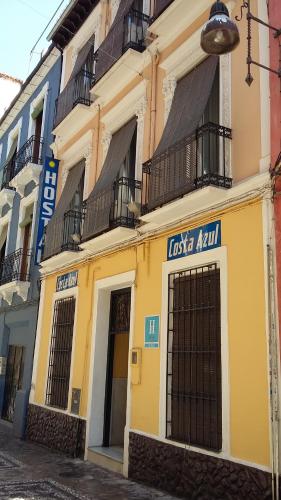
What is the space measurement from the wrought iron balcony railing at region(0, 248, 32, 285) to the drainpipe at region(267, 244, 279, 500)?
8.42m

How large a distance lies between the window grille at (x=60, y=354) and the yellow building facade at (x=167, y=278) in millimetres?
41

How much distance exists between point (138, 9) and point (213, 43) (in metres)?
5.81

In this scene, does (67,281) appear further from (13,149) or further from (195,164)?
(13,149)

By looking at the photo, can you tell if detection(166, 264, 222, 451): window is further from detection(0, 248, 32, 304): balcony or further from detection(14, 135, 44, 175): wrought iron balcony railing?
detection(14, 135, 44, 175): wrought iron balcony railing

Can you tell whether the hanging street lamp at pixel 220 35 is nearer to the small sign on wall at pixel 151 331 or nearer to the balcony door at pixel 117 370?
the small sign on wall at pixel 151 331

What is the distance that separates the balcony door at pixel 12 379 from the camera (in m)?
12.6

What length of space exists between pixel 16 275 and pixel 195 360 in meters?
7.51

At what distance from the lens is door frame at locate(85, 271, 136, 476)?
27.2ft

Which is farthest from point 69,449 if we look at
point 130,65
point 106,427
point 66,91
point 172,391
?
point 66,91

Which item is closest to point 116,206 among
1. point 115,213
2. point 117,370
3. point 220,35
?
point 115,213

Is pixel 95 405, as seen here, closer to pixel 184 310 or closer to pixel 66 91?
pixel 184 310

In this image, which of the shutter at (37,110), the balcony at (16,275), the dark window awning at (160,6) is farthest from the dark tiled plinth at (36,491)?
the shutter at (37,110)

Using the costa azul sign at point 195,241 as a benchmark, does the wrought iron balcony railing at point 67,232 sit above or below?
above

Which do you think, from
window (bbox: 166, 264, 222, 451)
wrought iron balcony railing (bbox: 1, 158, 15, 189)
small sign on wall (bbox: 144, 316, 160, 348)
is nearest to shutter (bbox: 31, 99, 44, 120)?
wrought iron balcony railing (bbox: 1, 158, 15, 189)
